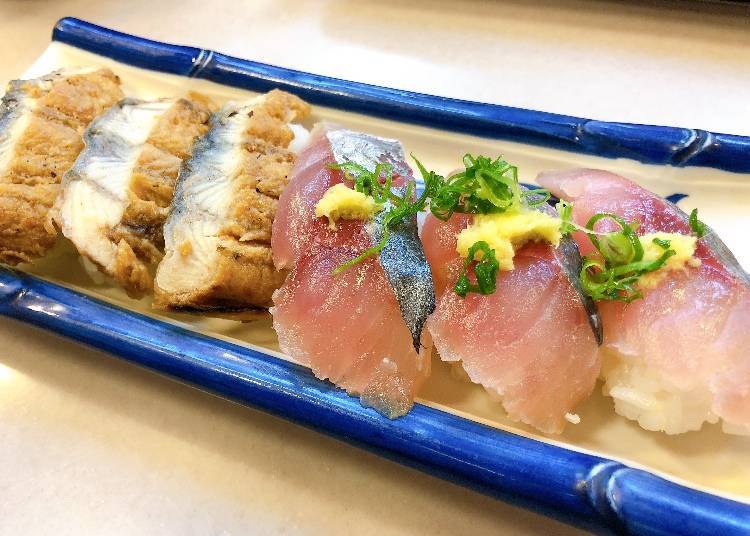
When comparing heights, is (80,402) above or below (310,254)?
below

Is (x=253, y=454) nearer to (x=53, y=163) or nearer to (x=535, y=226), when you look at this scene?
(x=535, y=226)

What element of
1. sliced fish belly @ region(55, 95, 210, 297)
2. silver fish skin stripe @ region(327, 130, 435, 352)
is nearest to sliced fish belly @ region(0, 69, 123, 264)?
sliced fish belly @ region(55, 95, 210, 297)

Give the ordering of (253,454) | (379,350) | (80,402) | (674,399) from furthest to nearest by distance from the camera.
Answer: (80,402) → (253,454) → (379,350) → (674,399)

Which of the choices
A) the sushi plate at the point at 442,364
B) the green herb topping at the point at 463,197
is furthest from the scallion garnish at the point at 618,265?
the sushi plate at the point at 442,364

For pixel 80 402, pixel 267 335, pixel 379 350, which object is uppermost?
pixel 379 350

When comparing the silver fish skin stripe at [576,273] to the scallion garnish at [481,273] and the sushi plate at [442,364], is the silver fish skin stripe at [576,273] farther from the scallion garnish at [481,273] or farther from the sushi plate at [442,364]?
the sushi plate at [442,364]

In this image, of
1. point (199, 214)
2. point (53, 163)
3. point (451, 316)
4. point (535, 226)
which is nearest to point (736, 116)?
point (535, 226)

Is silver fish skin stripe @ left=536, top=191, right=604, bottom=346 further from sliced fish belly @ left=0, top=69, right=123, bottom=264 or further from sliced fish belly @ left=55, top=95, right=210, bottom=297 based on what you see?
sliced fish belly @ left=0, top=69, right=123, bottom=264
